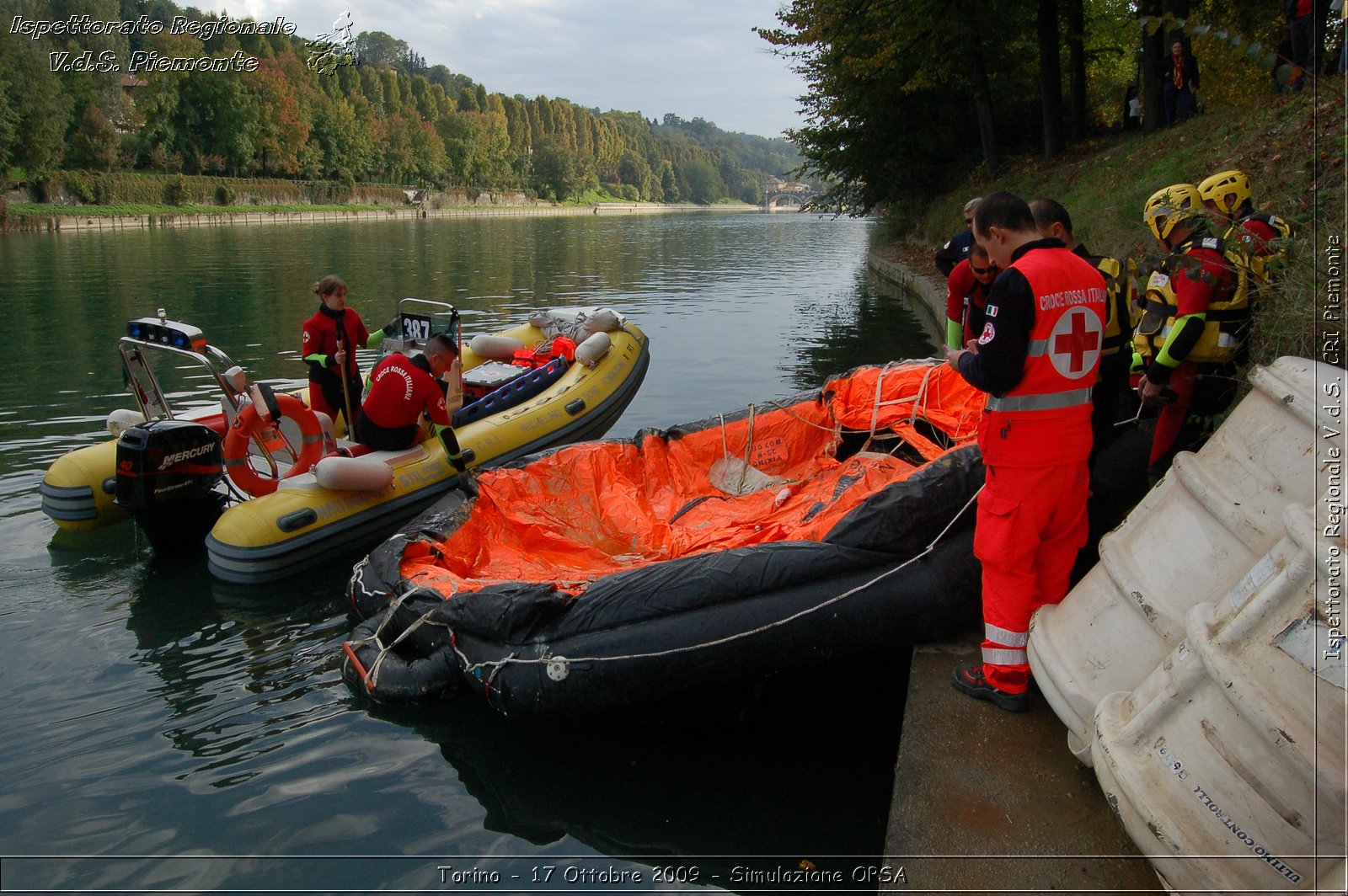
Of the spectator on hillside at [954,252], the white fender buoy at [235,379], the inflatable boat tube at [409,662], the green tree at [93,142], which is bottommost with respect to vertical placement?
the inflatable boat tube at [409,662]

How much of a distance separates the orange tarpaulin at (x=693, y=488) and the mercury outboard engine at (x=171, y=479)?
6.92 feet

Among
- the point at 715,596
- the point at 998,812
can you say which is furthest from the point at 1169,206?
the point at 998,812

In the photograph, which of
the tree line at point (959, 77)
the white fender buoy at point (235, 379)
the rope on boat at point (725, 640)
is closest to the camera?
the rope on boat at point (725, 640)

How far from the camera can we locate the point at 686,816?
3887mm

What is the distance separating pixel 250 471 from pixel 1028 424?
5.50 metres

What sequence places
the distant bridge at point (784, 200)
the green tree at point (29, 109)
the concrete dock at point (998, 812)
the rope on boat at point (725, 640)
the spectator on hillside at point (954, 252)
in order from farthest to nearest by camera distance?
the distant bridge at point (784, 200)
the green tree at point (29, 109)
the spectator on hillside at point (954, 252)
the rope on boat at point (725, 640)
the concrete dock at point (998, 812)

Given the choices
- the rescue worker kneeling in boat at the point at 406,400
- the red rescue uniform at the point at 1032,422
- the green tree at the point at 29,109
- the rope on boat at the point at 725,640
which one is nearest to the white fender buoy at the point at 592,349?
the rescue worker kneeling in boat at the point at 406,400

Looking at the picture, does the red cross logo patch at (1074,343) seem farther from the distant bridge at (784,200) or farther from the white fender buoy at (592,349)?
the distant bridge at (784,200)

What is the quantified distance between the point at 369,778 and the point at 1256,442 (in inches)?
150

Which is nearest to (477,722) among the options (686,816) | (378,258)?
(686,816)

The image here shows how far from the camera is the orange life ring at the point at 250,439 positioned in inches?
251

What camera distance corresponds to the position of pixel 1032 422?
10.6 ft

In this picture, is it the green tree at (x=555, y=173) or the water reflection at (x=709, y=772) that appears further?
the green tree at (x=555, y=173)

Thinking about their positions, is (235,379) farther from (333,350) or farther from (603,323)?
(603,323)
